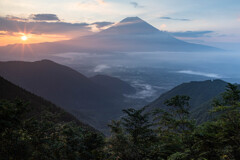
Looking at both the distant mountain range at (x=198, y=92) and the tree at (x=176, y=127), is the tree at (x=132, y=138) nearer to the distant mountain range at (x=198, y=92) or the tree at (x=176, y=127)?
the tree at (x=176, y=127)

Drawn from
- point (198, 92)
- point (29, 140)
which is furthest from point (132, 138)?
point (198, 92)

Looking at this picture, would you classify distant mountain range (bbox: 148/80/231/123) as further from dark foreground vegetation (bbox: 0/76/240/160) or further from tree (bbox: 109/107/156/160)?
dark foreground vegetation (bbox: 0/76/240/160)

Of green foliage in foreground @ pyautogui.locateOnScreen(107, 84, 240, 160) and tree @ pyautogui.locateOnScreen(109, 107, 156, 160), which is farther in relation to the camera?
tree @ pyautogui.locateOnScreen(109, 107, 156, 160)

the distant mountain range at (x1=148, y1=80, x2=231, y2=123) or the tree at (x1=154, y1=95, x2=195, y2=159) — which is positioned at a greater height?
the tree at (x1=154, y1=95, x2=195, y2=159)

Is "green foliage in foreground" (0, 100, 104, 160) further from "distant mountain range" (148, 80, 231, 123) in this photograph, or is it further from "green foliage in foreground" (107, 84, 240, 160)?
"distant mountain range" (148, 80, 231, 123)

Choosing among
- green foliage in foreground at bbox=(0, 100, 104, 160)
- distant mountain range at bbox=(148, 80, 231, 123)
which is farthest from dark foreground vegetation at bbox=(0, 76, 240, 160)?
distant mountain range at bbox=(148, 80, 231, 123)

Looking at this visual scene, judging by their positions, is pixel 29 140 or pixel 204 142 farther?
pixel 29 140

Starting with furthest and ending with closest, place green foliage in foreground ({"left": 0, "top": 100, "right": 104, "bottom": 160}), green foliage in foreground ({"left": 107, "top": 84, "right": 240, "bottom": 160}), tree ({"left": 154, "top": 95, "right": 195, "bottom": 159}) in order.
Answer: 1. tree ({"left": 154, "top": 95, "right": 195, "bottom": 159})
2. green foliage in foreground ({"left": 107, "top": 84, "right": 240, "bottom": 160})
3. green foliage in foreground ({"left": 0, "top": 100, "right": 104, "bottom": 160})

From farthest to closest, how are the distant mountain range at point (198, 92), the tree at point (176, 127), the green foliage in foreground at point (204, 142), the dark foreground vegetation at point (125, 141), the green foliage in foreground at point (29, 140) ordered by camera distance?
the distant mountain range at point (198, 92) → the tree at point (176, 127) → the green foliage in foreground at point (204, 142) → the dark foreground vegetation at point (125, 141) → the green foliage in foreground at point (29, 140)

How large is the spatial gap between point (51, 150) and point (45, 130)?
2.01m

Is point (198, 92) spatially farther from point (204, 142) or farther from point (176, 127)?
point (204, 142)

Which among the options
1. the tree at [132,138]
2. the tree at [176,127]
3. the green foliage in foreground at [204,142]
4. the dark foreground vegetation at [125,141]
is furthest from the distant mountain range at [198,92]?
the dark foreground vegetation at [125,141]

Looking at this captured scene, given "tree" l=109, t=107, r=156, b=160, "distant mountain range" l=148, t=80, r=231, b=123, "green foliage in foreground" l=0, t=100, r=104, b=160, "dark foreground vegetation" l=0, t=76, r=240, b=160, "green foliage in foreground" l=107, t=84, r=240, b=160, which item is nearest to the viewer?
"green foliage in foreground" l=0, t=100, r=104, b=160

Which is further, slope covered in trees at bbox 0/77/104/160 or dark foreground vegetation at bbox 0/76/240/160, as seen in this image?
dark foreground vegetation at bbox 0/76/240/160
